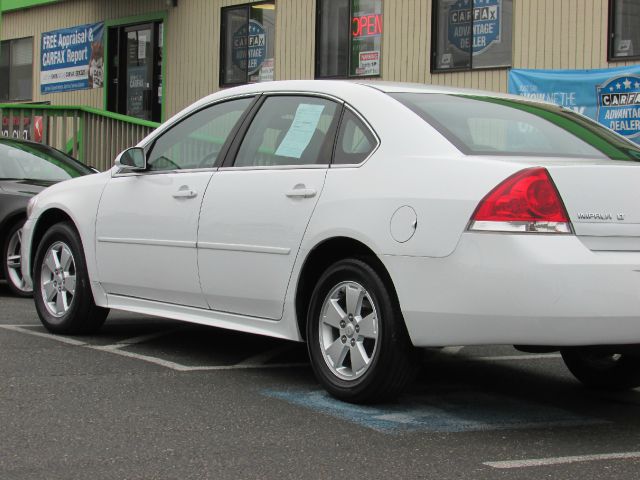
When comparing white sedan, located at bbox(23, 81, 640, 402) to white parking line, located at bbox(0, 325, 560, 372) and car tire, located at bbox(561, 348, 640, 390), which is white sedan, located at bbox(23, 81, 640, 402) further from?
white parking line, located at bbox(0, 325, 560, 372)

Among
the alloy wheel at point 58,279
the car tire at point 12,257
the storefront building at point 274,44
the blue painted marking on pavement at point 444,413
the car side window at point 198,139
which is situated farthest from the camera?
the storefront building at point 274,44

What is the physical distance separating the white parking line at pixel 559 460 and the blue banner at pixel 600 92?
937cm

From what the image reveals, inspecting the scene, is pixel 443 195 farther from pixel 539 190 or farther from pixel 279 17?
pixel 279 17

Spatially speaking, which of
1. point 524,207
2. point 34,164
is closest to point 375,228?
point 524,207

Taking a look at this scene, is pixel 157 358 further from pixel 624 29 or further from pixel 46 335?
pixel 624 29

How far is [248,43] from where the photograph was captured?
65.3ft

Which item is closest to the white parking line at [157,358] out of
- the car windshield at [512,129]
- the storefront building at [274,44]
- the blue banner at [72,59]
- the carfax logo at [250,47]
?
the car windshield at [512,129]

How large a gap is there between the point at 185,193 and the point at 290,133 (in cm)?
77

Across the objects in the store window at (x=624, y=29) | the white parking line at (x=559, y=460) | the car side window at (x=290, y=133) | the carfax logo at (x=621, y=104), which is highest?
the store window at (x=624, y=29)

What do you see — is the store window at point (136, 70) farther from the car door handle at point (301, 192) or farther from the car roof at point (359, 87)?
the car door handle at point (301, 192)

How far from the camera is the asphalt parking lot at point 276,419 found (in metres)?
4.27

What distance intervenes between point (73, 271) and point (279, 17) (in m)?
12.6

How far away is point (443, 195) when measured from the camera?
4895mm

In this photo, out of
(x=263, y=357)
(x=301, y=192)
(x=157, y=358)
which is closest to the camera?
(x=301, y=192)
